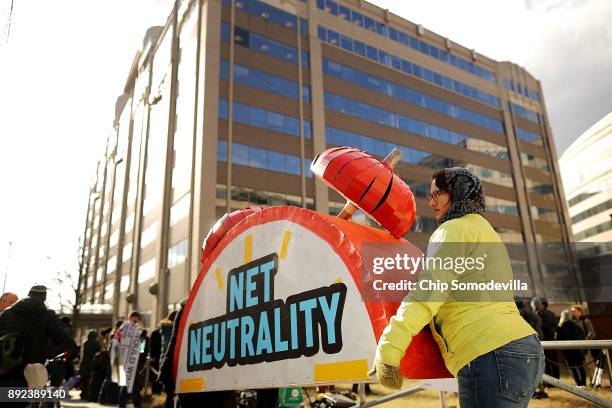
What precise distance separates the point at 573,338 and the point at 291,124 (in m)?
21.6

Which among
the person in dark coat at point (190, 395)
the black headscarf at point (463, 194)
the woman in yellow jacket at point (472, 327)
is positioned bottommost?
the person in dark coat at point (190, 395)

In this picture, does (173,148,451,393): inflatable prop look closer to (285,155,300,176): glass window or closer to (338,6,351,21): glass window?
(285,155,300,176): glass window

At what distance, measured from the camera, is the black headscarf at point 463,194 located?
2.13 m

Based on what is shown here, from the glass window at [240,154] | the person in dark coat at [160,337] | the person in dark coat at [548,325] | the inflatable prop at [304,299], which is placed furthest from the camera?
the glass window at [240,154]

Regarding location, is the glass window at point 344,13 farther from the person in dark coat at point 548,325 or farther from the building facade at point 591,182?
the building facade at point 591,182

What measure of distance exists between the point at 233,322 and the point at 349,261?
1.60 meters

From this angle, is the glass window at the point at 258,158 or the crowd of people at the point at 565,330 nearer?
the crowd of people at the point at 565,330

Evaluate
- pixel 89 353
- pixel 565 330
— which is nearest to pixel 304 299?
pixel 565 330

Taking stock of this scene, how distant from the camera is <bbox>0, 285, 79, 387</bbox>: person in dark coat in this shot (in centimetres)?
422

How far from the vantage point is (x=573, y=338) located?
852 cm

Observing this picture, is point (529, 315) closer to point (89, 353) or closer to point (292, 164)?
point (89, 353)

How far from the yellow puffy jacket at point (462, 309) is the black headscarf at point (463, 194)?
6cm

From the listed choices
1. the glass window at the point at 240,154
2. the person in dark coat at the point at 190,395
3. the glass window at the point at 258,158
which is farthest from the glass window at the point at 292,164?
the person in dark coat at the point at 190,395

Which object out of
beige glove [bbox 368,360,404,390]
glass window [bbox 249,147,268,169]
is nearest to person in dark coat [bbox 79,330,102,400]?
beige glove [bbox 368,360,404,390]
